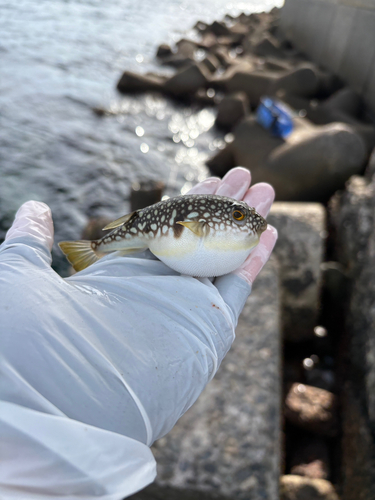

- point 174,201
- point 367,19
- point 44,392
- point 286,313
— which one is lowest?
point 286,313

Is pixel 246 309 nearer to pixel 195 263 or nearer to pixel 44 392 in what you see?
pixel 195 263

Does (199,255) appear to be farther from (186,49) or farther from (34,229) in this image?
(186,49)

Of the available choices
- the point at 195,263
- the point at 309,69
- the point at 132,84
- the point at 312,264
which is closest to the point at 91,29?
the point at 132,84

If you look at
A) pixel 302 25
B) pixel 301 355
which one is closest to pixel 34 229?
pixel 301 355

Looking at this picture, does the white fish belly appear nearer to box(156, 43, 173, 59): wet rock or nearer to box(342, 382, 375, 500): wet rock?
box(342, 382, 375, 500): wet rock

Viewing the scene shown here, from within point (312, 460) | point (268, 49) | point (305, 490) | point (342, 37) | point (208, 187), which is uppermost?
point (342, 37)

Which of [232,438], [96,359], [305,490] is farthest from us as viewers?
[305,490]

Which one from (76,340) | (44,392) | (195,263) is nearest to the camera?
(44,392)

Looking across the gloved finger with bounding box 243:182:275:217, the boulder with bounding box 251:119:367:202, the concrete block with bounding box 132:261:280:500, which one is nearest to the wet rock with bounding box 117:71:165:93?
the boulder with bounding box 251:119:367:202
